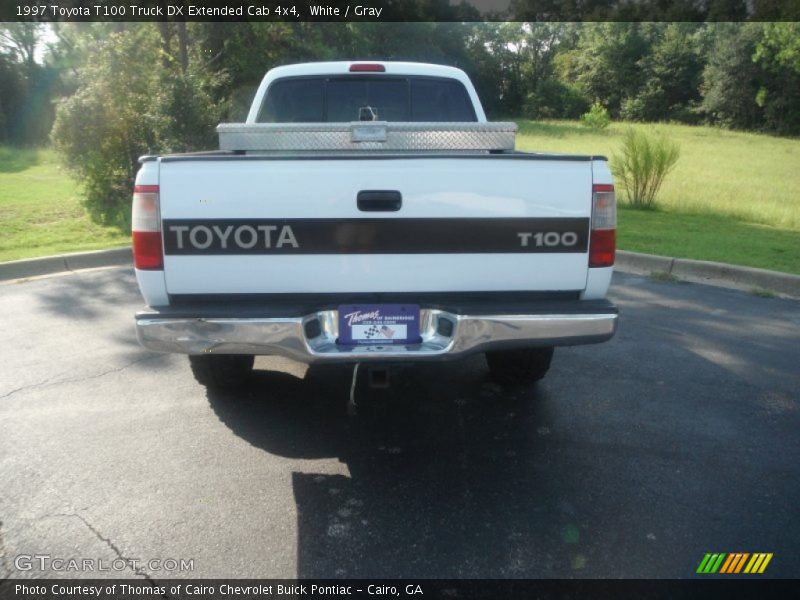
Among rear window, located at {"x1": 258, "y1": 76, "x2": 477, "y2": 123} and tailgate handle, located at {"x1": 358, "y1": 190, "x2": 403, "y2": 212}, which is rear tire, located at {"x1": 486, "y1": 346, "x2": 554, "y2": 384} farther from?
rear window, located at {"x1": 258, "y1": 76, "x2": 477, "y2": 123}

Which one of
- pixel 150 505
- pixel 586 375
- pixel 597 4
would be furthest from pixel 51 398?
pixel 597 4

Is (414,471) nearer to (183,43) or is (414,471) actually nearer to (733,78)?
(183,43)

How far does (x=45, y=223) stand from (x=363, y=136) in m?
8.62

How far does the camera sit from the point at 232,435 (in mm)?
3963

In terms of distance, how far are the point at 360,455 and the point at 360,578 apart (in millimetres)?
1048

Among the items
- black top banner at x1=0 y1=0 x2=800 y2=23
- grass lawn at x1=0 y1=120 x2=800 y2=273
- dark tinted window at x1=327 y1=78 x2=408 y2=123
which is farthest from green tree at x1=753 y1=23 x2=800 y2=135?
dark tinted window at x1=327 y1=78 x2=408 y2=123

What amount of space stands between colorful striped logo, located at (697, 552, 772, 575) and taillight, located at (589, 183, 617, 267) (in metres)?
1.40

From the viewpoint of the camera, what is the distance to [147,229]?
323cm

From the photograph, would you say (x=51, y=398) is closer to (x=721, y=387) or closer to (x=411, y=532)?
(x=411, y=532)

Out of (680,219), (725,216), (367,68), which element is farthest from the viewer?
(725,216)

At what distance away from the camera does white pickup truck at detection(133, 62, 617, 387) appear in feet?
10.5

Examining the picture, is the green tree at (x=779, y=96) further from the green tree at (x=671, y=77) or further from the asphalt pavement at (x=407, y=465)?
the asphalt pavement at (x=407, y=465)

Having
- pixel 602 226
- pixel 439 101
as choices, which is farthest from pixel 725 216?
pixel 602 226

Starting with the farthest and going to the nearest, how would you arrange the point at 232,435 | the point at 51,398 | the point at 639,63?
the point at 639,63 < the point at 51,398 < the point at 232,435
